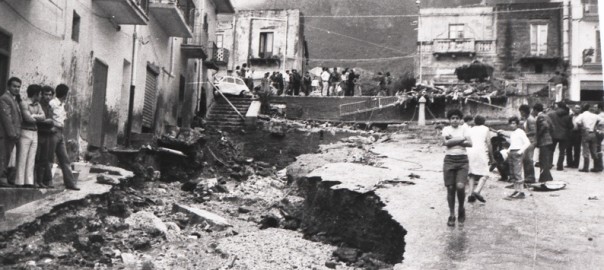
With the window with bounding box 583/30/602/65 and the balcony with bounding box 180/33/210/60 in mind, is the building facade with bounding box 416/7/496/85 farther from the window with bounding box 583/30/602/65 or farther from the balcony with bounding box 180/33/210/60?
the balcony with bounding box 180/33/210/60

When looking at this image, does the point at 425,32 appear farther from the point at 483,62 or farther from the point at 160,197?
the point at 160,197

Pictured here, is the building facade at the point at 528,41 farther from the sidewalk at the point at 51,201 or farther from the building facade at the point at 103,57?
the sidewalk at the point at 51,201

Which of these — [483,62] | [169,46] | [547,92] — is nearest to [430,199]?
[169,46]

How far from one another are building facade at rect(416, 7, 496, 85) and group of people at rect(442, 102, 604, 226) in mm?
21827

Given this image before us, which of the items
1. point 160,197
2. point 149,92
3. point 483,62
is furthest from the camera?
point 483,62

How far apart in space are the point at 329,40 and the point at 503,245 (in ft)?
142

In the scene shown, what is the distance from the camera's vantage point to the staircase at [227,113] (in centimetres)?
2148

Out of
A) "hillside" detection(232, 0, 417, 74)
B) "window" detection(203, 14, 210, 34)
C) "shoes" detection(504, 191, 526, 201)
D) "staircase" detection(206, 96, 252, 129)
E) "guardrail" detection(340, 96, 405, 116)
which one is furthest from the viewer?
"hillside" detection(232, 0, 417, 74)

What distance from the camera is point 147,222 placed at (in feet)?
28.7

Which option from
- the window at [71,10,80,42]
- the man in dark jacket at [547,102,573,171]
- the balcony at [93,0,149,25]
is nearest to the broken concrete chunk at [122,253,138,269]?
the window at [71,10,80,42]

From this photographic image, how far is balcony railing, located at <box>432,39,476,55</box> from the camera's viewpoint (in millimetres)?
33312

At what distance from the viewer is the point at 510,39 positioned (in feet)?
110

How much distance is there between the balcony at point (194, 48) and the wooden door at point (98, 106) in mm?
7212

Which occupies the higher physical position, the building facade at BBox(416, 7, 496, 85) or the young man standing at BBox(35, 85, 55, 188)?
the building facade at BBox(416, 7, 496, 85)
